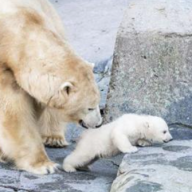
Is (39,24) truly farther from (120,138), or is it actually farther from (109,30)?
(109,30)

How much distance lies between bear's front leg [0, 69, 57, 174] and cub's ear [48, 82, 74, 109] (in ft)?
0.83

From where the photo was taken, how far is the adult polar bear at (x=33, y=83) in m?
4.87

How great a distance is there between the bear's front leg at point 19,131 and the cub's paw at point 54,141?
78 centimetres

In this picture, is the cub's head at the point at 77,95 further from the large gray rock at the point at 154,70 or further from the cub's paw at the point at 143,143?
the large gray rock at the point at 154,70

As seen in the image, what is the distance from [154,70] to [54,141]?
0.93m

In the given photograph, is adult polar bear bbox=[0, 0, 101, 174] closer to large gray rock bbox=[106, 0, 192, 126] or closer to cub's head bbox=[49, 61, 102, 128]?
cub's head bbox=[49, 61, 102, 128]

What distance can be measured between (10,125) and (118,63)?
129 cm

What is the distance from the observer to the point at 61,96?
486 centimetres

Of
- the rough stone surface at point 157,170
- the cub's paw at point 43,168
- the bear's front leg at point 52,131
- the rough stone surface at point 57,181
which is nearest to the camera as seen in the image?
the rough stone surface at point 157,170

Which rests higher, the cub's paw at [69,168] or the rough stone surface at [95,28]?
the rough stone surface at [95,28]

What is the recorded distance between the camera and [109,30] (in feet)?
29.5

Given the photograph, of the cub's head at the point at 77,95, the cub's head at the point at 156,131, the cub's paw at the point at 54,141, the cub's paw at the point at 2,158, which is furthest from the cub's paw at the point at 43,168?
the cub's paw at the point at 54,141

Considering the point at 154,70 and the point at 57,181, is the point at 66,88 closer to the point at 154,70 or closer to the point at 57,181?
the point at 57,181

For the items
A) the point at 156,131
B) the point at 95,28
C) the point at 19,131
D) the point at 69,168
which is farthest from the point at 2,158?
the point at 95,28
